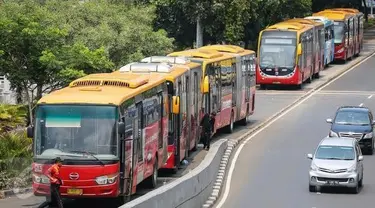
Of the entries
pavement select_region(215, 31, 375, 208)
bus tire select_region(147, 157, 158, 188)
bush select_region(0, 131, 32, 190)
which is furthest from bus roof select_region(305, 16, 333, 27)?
bus tire select_region(147, 157, 158, 188)

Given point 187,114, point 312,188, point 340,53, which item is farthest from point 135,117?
point 340,53

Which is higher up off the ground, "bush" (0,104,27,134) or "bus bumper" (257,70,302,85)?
"bush" (0,104,27,134)

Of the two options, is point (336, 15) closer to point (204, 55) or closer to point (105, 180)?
point (204, 55)

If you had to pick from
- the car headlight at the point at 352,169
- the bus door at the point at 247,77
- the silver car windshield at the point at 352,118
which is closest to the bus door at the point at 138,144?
the car headlight at the point at 352,169

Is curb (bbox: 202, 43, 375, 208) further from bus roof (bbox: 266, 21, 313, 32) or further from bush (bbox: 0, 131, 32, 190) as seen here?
bush (bbox: 0, 131, 32, 190)

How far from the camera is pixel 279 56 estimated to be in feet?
197

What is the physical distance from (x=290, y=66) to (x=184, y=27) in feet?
33.9

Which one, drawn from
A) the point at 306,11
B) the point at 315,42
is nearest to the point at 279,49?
the point at 315,42

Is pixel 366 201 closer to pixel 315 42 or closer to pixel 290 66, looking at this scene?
pixel 290 66

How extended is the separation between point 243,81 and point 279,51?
16.2 meters

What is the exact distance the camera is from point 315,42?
66.1 m

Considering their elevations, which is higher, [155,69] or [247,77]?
[155,69]

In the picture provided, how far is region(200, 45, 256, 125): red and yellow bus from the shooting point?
43.3 metres

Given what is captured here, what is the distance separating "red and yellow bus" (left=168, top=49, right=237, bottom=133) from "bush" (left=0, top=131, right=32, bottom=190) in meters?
7.99
